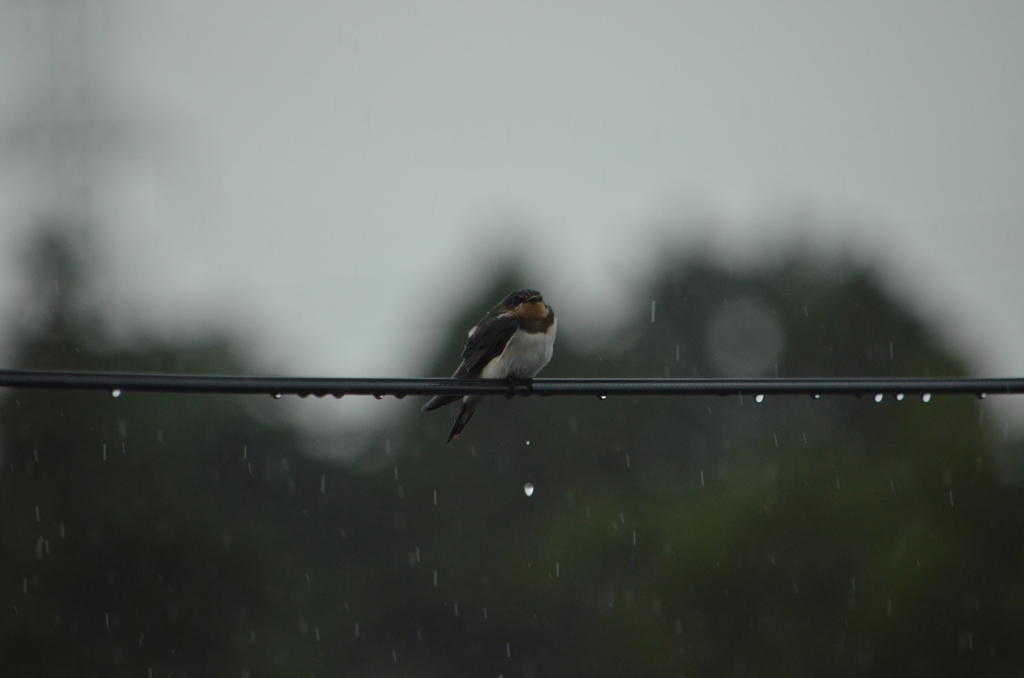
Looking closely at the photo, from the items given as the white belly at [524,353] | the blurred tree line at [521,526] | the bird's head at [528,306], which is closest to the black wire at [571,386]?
the white belly at [524,353]

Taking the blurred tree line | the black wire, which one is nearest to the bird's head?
the black wire

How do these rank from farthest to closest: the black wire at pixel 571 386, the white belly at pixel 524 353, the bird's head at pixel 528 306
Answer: the bird's head at pixel 528 306 < the white belly at pixel 524 353 < the black wire at pixel 571 386

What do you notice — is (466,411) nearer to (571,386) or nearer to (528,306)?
(528,306)

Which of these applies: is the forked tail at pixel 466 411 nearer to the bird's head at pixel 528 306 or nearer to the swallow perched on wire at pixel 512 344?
the swallow perched on wire at pixel 512 344

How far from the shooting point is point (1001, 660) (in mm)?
21125

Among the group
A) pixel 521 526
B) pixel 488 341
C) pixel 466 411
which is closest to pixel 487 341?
pixel 488 341

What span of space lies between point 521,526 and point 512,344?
101 ft

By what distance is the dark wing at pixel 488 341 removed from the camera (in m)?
5.81

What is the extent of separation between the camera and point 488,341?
5879 mm

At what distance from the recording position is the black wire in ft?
10.3

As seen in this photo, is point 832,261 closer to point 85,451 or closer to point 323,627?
point 323,627

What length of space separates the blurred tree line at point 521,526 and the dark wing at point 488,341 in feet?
52.5

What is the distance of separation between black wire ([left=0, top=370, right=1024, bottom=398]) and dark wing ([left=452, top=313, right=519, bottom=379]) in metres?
2.15

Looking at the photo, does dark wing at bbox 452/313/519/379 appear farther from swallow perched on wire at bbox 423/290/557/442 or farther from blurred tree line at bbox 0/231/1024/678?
blurred tree line at bbox 0/231/1024/678
